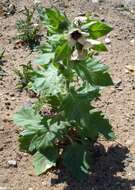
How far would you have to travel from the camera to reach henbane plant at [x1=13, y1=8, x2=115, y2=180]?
371cm

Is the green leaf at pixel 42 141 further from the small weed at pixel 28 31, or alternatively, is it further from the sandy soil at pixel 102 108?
the small weed at pixel 28 31

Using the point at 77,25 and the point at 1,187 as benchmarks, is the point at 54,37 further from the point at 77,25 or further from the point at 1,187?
the point at 1,187

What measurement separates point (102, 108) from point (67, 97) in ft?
3.21

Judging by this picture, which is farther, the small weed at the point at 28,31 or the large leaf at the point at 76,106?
the small weed at the point at 28,31

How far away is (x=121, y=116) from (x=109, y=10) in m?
1.83

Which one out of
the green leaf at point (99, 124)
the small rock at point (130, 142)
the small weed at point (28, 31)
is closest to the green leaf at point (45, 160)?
the green leaf at point (99, 124)

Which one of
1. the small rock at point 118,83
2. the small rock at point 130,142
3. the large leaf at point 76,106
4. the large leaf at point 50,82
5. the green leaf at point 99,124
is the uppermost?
the large leaf at point 50,82

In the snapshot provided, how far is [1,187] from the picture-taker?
13.4 feet

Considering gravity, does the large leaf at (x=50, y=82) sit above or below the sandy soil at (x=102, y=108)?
above

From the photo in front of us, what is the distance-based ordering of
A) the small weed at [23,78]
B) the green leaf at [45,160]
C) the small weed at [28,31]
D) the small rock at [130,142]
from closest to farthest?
the green leaf at [45,160] → the small rock at [130,142] → the small weed at [23,78] → the small weed at [28,31]

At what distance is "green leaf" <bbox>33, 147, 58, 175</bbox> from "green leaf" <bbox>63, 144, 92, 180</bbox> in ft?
0.28

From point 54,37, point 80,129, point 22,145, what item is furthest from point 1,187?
point 54,37

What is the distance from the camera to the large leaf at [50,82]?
12.6ft

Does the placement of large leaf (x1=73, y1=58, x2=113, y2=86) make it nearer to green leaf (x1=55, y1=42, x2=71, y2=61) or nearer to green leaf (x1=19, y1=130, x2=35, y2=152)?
green leaf (x1=55, y1=42, x2=71, y2=61)
